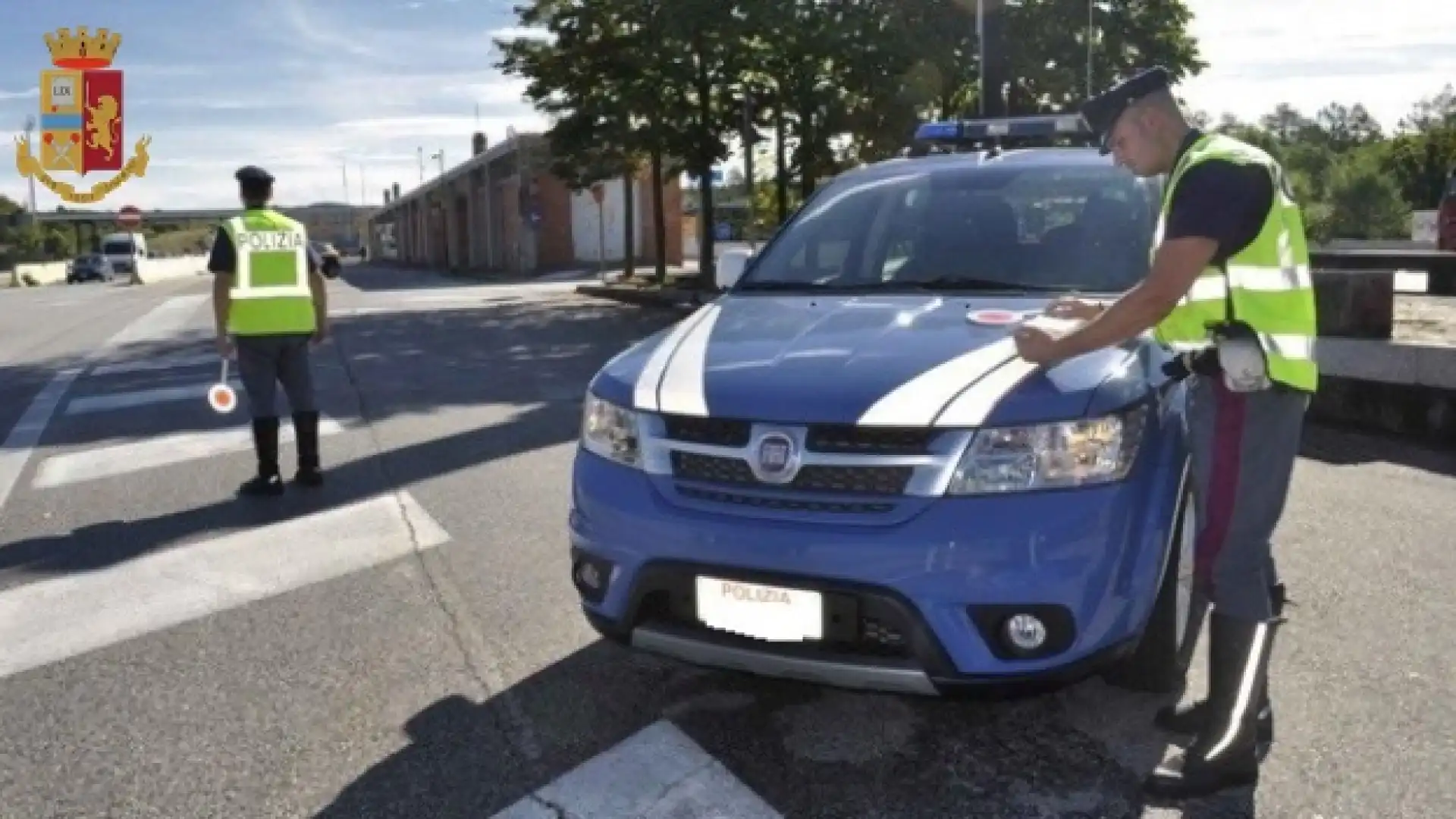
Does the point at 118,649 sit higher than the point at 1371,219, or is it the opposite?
the point at 1371,219

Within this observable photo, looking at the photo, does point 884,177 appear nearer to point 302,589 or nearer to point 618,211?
point 302,589

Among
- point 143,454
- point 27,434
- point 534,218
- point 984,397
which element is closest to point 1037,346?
point 984,397

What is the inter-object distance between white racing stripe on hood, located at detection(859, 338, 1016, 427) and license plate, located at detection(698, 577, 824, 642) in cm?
46

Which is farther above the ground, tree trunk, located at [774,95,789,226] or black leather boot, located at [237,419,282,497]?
tree trunk, located at [774,95,789,226]

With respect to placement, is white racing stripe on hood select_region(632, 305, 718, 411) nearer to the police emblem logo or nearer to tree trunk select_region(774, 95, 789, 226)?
the police emblem logo

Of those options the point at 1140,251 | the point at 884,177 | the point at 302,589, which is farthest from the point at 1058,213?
the point at 302,589

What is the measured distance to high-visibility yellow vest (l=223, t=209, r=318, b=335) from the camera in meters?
6.53

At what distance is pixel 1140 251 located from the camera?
3.94 m

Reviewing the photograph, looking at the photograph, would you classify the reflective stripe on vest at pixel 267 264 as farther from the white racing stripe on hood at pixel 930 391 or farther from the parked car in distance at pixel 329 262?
the white racing stripe on hood at pixel 930 391

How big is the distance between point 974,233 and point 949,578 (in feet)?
5.80

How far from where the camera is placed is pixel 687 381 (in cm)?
330

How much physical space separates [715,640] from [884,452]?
65 cm

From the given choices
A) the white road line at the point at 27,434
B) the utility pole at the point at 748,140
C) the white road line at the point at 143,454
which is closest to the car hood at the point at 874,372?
the white road line at the point at 27,434

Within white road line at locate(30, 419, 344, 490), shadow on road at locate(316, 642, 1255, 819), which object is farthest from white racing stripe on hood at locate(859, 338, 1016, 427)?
white road line at locate(30, 419, 344, 490)
